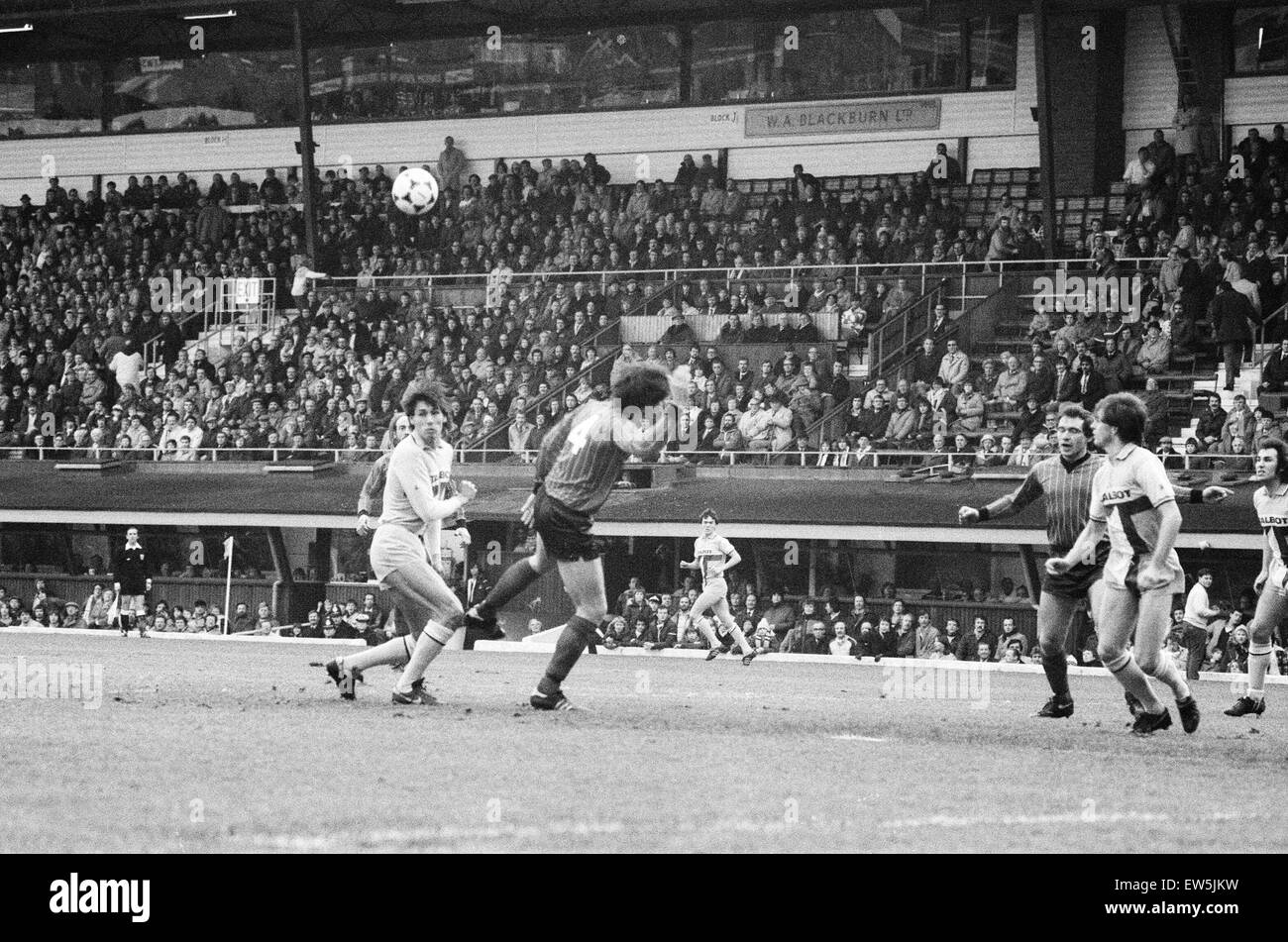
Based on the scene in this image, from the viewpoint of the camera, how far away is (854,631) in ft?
76.6

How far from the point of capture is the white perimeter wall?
107 ft

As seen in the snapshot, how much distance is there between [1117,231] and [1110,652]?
1832cm

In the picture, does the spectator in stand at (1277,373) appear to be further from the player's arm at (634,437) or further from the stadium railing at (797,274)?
the player's arm at (634,437)

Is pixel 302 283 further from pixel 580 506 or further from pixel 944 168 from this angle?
pixel 580 506

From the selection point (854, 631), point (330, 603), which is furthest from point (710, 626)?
point (330, 603)

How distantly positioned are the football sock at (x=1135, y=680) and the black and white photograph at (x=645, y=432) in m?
0.05

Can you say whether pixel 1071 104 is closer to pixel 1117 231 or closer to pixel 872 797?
pixel 1117 231

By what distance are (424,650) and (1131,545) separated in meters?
4.46

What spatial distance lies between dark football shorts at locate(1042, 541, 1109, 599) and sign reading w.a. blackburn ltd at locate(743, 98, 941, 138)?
2278cm

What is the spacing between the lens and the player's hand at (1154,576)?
1027cm

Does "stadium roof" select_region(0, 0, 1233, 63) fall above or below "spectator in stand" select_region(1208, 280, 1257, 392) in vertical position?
above

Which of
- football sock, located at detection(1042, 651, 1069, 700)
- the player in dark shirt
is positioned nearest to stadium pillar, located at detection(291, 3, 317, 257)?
the player in dark shirt

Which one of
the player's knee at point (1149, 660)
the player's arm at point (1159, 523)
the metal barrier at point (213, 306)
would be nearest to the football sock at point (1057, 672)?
the player's knee at point (1149, 660)

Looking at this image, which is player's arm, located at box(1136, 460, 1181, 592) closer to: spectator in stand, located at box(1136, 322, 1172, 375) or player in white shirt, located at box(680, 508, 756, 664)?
player in white shirt, located at box(680, 508, 756, 664)
